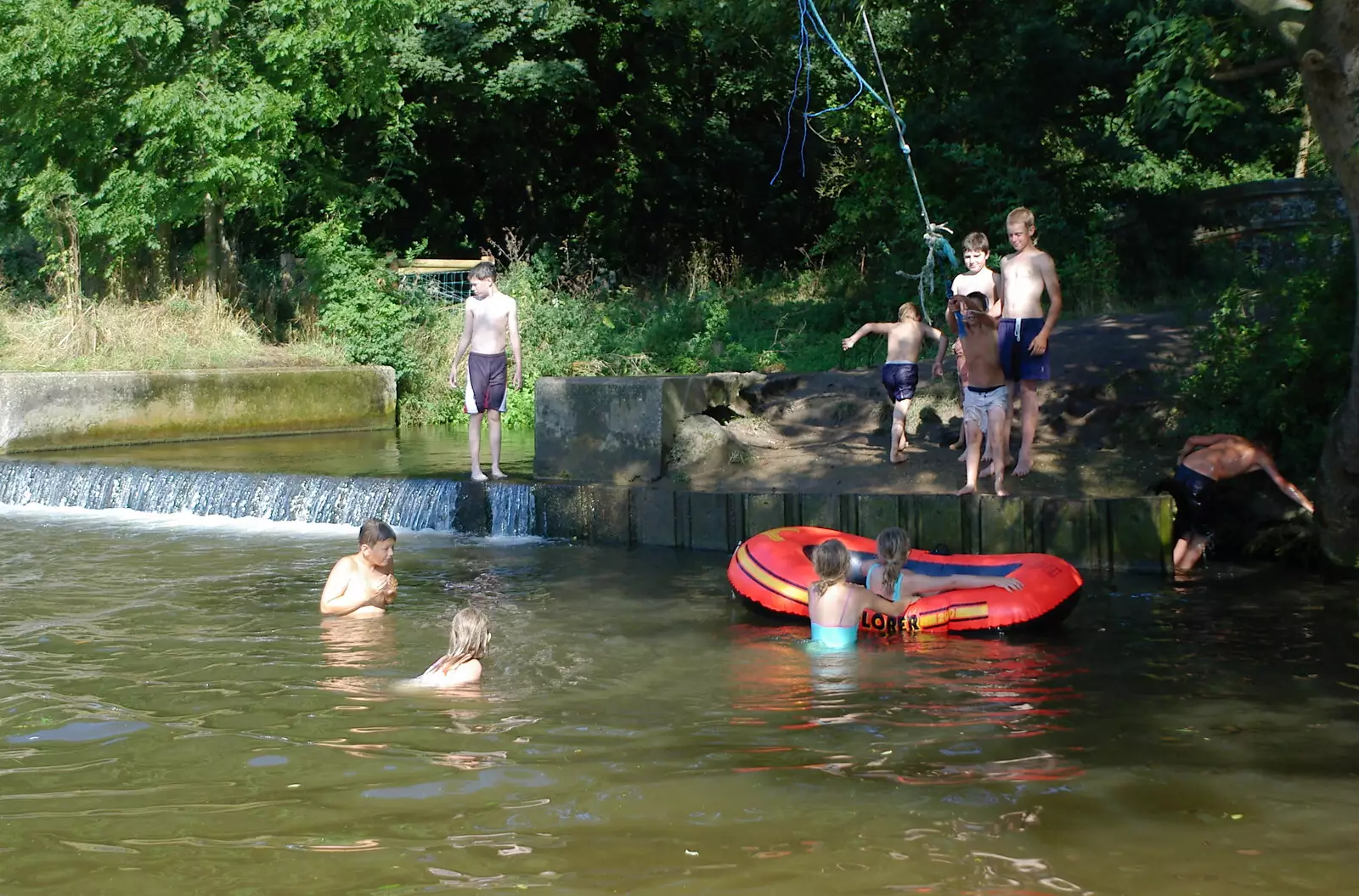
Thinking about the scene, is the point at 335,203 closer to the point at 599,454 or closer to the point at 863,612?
the point at 599,454

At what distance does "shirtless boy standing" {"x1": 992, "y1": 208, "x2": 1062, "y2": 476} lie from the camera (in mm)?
9914

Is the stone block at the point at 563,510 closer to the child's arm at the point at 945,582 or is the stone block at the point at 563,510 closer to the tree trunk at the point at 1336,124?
the child's arm at the point at 945,582

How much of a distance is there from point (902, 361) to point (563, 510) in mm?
3138

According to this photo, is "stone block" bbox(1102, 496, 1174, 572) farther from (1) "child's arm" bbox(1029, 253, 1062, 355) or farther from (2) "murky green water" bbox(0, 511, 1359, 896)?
(1) "child's arm" bbox(1029, 253, 1062, 355)

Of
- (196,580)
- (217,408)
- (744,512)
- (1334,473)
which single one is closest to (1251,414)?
(1334,473)

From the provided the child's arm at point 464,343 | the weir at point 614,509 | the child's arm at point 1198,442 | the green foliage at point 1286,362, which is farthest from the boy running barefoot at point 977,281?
the child's arm at point 464,343

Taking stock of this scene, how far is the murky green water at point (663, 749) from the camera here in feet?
15.5

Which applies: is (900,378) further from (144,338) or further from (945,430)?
(144,338)

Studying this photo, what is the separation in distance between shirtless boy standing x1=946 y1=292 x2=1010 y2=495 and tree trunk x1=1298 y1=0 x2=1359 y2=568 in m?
2.23

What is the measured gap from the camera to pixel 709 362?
18.4 metres

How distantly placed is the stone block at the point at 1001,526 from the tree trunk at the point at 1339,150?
6.72 feet

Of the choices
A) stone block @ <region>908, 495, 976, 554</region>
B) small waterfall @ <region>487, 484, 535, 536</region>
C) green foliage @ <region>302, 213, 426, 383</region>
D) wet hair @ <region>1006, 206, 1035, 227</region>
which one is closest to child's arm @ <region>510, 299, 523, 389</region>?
small waterfall @ <region>487, 484, 535, 536</region>

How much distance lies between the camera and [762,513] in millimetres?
11062

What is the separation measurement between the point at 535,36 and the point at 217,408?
10.6 meters
